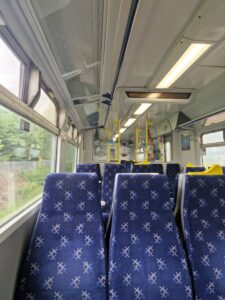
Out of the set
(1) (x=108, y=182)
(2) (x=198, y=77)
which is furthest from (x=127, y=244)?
(2) (x=198, y=77)

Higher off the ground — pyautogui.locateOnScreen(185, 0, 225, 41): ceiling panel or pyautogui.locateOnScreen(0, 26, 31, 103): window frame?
pyautogui.locateOnScreen(185, 0, 225, 41): ceiling panel

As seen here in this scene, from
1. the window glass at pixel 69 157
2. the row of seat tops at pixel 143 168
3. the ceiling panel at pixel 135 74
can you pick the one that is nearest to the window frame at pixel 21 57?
the ceiling panel at pixel 135 74

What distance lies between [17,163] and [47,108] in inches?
41.9

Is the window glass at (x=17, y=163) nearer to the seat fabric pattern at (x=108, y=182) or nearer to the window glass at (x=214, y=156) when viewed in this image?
the seat fabric pattern at (x=108, y=182)

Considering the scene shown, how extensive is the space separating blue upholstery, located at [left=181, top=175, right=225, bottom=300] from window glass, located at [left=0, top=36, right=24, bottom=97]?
1.42 m

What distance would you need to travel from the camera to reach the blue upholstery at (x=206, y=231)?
3.93ft

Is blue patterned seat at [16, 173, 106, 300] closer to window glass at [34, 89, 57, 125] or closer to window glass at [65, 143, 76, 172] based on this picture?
window glass at [34, 89, 57, 125]

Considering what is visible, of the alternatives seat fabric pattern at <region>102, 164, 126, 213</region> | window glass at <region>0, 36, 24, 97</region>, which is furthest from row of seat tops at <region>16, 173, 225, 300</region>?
seat fabric pattern at <region>102, 164, 126, 213</region>

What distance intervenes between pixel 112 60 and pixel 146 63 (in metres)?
0.37

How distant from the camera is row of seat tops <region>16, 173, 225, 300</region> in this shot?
1.12 meters

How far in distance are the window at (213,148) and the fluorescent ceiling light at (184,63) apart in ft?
6.00

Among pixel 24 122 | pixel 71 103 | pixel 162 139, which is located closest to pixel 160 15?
pixel 24 122

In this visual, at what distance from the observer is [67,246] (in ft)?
3.83

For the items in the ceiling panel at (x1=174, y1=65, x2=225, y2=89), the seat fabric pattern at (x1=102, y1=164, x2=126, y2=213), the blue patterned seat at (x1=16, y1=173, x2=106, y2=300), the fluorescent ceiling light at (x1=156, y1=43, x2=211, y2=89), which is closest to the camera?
the blue patterned seat at (x1=16, y1=173, x2=106, y2=300)
